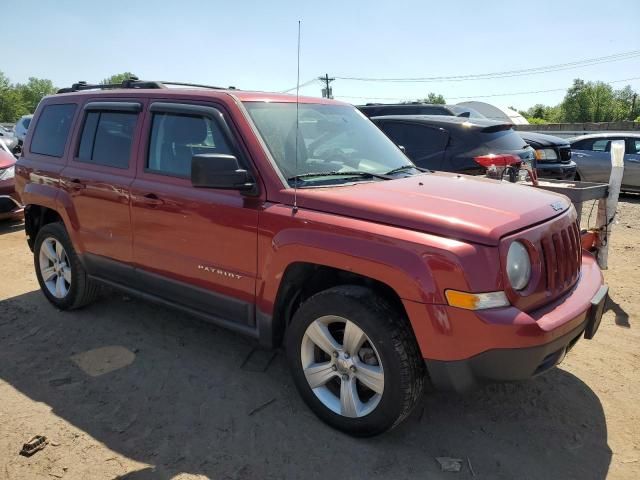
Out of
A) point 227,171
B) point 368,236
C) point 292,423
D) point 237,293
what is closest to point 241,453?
point 292,423

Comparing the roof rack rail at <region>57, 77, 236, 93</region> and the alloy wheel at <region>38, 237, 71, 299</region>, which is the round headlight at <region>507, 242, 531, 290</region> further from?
the alloy wheel at <region>38, 237, 71, 299</region>

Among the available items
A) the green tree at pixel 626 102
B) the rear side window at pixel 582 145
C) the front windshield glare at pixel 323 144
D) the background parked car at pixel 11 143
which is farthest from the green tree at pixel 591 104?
the front windshield glare at pixel 323 144

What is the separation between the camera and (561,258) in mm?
2844

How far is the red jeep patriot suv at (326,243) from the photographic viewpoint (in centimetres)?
248

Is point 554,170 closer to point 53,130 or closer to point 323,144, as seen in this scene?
point 323,144

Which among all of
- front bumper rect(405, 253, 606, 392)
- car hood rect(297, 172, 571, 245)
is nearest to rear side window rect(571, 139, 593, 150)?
car hood rect(297, 172, 571, 245)

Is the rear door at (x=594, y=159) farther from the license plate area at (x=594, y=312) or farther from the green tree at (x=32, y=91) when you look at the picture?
the green tree at (x=32, y=91)

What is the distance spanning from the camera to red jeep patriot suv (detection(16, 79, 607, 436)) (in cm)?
248

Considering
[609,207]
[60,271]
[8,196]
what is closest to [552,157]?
[609,207]

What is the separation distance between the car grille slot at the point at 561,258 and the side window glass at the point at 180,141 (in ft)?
6.56

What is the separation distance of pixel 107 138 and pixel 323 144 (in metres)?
1.82

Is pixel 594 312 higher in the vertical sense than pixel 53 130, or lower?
lower

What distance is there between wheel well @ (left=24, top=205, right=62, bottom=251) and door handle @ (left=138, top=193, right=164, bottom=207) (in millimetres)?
1574

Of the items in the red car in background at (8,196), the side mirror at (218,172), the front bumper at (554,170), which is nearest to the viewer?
the side mirror at (218,172)
